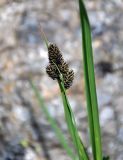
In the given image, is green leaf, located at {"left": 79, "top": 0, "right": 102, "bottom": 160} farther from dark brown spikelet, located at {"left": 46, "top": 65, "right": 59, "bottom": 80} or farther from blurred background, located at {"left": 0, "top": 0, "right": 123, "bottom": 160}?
blurred background, located at {"left": 0, "top": 0, "right": 123, "bottom": 160}

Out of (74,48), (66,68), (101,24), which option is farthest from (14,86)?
(66,68)

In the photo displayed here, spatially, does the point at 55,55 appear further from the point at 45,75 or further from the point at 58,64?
the point at 45,75

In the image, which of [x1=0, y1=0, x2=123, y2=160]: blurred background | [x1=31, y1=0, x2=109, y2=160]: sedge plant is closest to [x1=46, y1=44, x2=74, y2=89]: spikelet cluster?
[x1=31, y1=0, x2=109, y2=160]: sedge plant

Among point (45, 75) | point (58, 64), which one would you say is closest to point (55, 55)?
point (58, 64)

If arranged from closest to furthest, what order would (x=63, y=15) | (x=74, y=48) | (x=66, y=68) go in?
1. (x=66, y=68)
2. (x=74, y=48)
3. (x=63, y=15)

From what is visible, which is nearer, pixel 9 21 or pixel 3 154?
pixel 3 154

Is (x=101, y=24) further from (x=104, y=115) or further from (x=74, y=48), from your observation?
(x=104, y=115)

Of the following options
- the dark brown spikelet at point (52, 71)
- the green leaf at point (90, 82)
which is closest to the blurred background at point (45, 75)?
the green leaf at point (90, 82)

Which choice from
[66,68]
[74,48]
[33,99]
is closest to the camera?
[66,68]
